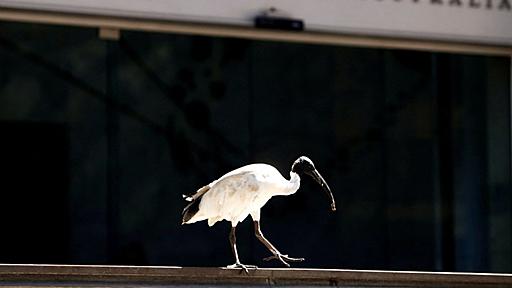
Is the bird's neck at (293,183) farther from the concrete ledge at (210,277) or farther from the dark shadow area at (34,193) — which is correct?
the dark shadow area at (34,193)

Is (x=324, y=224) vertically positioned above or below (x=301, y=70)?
below

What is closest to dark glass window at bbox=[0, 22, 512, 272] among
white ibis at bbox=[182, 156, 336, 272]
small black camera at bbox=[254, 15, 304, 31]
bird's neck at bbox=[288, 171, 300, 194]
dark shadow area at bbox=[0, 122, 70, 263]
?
dark shadow area at bbox=[0, 122, 70, 263]

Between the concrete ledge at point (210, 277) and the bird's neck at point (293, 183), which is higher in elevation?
the bird's neck at point (293, 183)

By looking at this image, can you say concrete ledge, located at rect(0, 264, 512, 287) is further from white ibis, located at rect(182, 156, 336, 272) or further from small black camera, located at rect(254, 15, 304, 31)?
small black camera, located at rect(254, 15, 304, 31)

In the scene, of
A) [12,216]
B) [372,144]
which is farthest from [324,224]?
[12,216]

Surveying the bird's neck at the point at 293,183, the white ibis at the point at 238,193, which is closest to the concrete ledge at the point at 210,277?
the white ibis at the point at 238,193

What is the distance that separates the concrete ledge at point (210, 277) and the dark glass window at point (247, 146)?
22.7ft

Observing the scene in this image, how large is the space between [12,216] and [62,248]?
2.64 feet

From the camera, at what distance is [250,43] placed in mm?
20750

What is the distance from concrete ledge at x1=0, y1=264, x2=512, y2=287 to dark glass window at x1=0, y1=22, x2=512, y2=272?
22.7 feet

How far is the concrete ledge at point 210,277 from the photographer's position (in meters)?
12.3

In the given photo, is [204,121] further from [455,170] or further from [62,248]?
[455,170]

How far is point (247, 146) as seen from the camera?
2083 centimetres

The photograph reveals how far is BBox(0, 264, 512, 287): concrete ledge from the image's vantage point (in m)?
12.3
